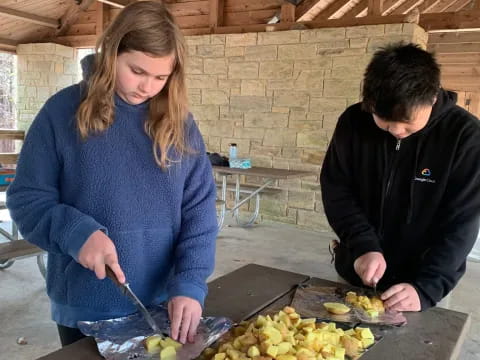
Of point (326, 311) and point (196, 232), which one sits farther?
point (326, 311)

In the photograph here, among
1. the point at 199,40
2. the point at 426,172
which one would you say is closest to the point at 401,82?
the point at 426,172

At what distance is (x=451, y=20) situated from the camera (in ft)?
18.1

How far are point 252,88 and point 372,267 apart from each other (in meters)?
4.80

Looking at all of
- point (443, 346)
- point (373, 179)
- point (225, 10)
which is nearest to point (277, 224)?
point (225, 10)

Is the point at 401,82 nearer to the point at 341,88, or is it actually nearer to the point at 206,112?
the point at 341,88

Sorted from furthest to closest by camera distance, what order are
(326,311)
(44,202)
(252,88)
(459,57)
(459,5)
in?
(459,57) < (459,5) < (252,88) < (326,311) < (44,202)

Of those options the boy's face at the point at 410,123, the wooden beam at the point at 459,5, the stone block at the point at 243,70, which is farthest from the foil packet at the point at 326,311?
the wooden beam at the point at 459,5

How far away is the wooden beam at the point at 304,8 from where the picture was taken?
5802 mm

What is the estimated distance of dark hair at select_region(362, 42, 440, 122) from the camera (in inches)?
49.5

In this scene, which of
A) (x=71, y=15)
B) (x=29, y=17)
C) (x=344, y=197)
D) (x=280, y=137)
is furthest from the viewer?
(x=71, y=15)

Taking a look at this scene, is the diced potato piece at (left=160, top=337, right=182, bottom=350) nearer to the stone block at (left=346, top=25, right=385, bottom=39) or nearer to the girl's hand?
the girl's hand

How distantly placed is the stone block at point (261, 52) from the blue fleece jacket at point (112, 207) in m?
4.81

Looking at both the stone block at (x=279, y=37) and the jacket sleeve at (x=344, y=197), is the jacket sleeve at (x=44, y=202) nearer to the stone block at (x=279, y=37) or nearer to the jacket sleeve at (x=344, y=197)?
the jacket sleeve at (x=344, y=197)

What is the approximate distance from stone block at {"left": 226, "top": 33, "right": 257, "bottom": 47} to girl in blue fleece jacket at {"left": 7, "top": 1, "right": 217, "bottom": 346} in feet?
16.3
